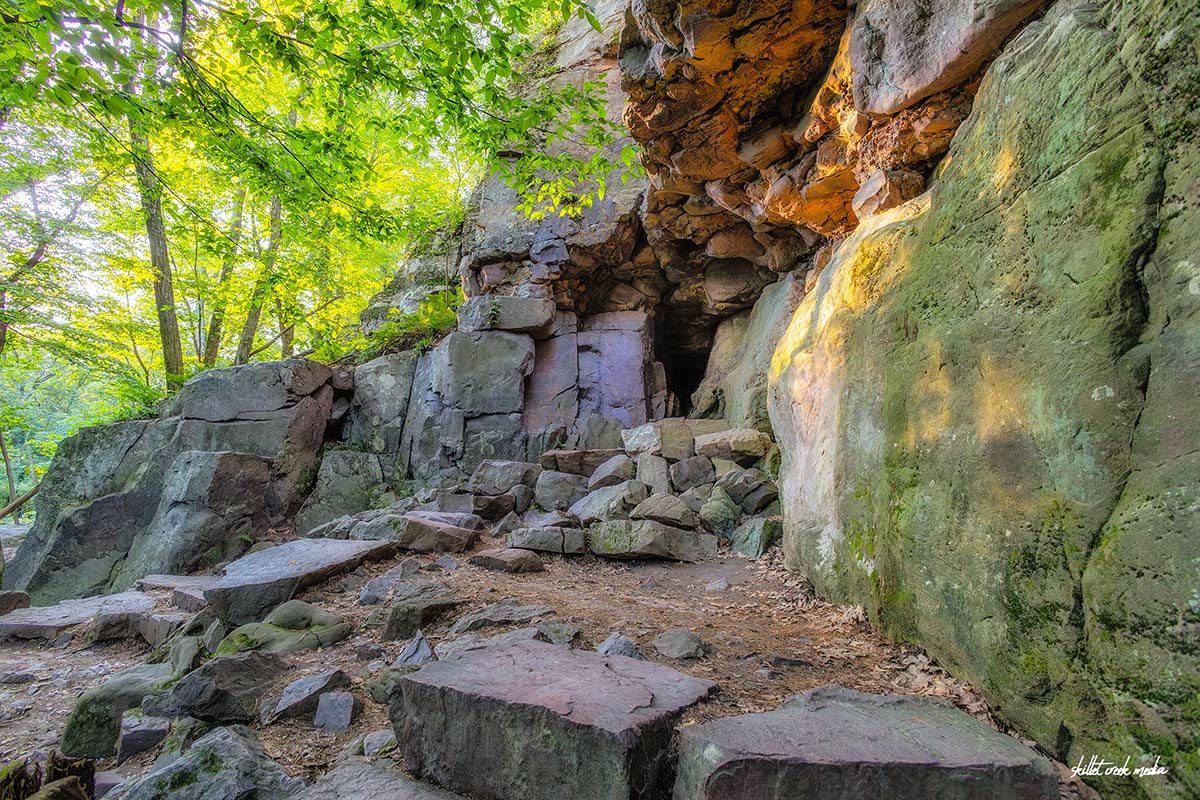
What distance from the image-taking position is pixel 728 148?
23.6 ft

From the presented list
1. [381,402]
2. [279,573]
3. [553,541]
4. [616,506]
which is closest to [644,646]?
[553,541]

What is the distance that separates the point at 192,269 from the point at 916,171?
16.6 metres

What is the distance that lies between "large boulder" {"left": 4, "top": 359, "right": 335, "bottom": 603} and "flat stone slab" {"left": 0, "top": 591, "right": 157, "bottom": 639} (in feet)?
6.39

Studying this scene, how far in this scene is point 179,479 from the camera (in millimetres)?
8102

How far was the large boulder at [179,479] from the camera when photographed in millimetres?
7906

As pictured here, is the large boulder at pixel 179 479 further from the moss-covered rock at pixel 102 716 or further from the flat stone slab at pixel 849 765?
the flat stone slab at pixel 849 765

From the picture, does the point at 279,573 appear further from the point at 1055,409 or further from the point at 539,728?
the point at 1055,409

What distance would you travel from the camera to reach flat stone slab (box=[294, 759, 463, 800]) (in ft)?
6.48

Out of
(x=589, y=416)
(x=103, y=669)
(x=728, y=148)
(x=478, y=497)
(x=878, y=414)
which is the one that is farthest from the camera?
(x=589, y=416)

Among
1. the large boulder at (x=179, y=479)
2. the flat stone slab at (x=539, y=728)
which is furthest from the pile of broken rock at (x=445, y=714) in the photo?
the large boulder at (x=179, y=479)

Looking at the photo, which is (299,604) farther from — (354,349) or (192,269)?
(192,269)

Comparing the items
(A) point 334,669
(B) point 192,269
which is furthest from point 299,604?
(B) point 192,269

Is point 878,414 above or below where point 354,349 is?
below

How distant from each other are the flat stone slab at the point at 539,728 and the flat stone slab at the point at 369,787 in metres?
0.06
